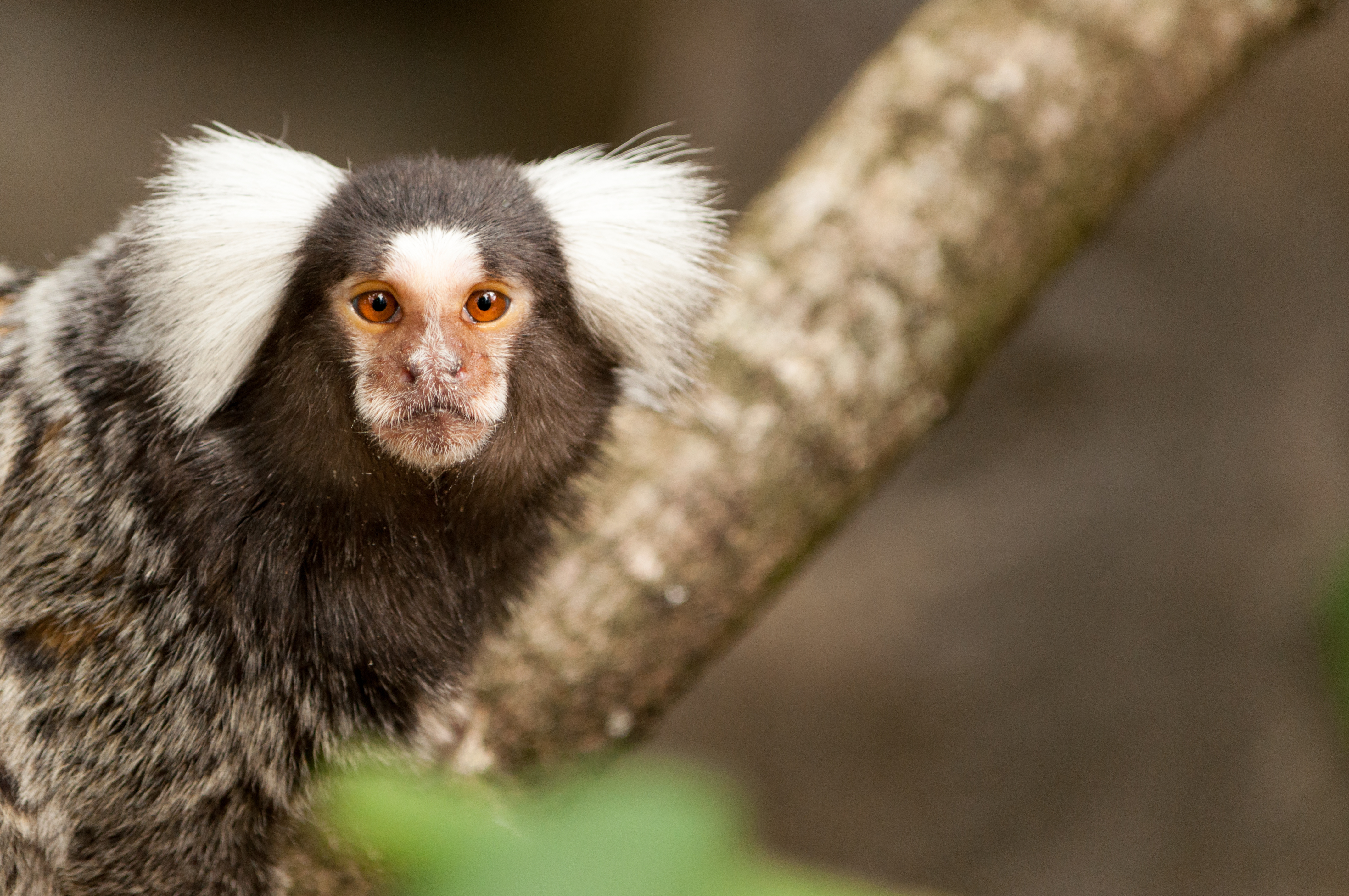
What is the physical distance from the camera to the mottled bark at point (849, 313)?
8.68ft

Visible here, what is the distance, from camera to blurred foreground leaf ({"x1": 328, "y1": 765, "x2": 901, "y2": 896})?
0.46m

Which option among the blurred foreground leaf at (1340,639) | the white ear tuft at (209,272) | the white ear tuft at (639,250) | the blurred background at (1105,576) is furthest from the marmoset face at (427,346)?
the blurred background at (1105,576)

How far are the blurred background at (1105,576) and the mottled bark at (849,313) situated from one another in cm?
160

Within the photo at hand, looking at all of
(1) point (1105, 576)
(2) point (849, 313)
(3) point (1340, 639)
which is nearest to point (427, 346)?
(2) point (849, 313)

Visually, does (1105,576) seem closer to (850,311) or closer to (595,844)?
(850,311)

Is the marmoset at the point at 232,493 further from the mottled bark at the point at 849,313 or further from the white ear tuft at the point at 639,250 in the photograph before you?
the mottled bark at the point at 849,313

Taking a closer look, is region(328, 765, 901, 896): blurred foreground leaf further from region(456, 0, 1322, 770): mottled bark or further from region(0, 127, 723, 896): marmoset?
region(456, 0, 1322, 770): mottled bark

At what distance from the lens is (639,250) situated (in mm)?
2227

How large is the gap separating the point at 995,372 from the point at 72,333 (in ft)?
11.9

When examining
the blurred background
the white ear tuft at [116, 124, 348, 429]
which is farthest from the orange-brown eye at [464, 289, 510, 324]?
the blurred background

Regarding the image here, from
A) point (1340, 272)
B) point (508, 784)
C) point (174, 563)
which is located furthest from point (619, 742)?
point (1340, 272)

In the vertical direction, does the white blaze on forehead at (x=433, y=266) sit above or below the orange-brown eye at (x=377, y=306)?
above

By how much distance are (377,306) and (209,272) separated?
320 mm

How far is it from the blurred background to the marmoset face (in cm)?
265
